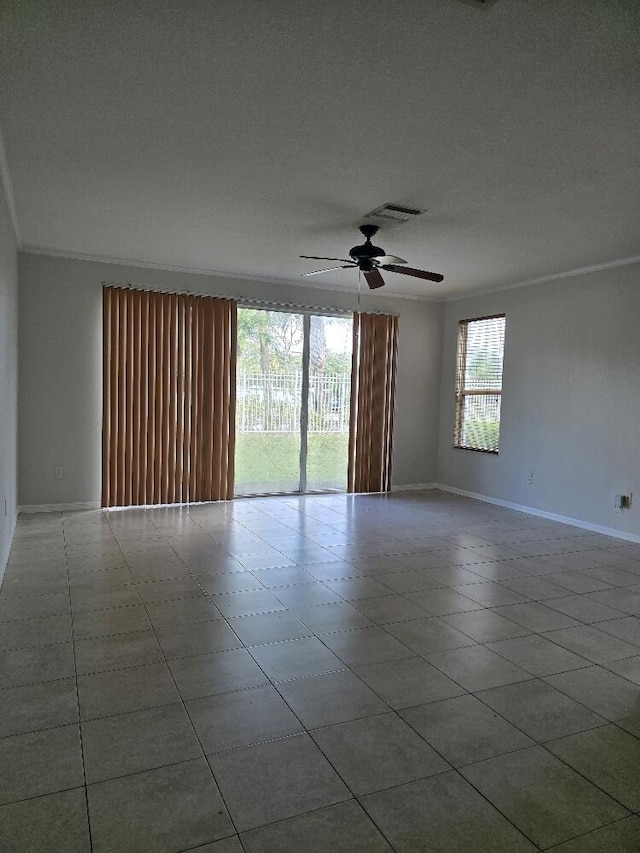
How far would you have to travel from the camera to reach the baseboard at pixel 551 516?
5355 mm

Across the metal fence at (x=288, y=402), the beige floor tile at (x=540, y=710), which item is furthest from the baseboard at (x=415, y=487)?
the beige floor tile at (x=540, y=710)

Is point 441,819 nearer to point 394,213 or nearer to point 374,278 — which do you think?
point 394,213

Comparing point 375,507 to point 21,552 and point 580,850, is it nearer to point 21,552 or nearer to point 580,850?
point 21,552

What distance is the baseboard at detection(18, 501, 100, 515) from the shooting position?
5727 millimetres

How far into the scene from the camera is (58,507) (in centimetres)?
586

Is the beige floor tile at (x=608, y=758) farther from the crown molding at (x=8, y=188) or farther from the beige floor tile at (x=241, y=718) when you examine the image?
the crown molding at (x=8, y=188)

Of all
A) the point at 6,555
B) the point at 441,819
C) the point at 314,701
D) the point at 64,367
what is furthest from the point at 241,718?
the point at 64,367

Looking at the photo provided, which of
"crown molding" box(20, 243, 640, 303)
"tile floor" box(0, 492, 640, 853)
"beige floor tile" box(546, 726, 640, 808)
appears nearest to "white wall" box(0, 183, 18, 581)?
"tile floor" box(0, 492, 640, 853)

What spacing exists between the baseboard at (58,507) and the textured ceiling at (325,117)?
266 cm

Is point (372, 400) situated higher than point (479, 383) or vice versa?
point (479, 383)

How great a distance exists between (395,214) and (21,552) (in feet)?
12.3

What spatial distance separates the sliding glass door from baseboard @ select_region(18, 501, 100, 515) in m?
1.68

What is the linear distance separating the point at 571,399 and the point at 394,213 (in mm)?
2998

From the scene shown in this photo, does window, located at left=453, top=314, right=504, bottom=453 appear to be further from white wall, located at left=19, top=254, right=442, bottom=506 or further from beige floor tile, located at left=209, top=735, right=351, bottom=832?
beige floor tile, located at left=209, top=735, right=351, bottom=832
